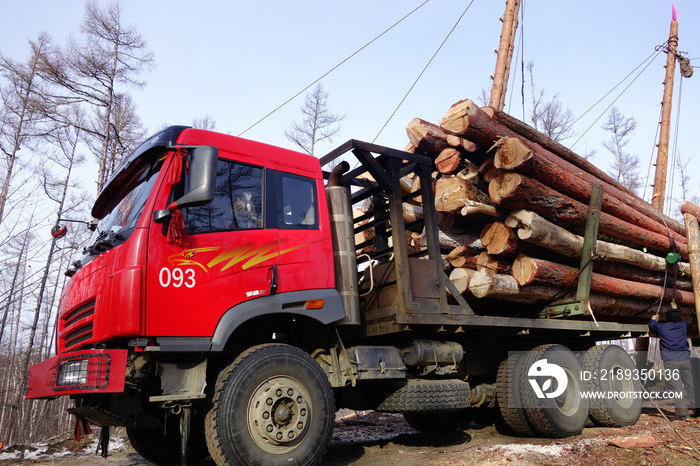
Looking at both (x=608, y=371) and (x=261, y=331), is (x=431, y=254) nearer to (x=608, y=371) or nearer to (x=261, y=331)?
(x=261, y=331)

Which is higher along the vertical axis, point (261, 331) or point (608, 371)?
point (261, 331)

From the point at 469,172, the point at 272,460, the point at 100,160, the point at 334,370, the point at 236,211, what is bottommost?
the point at 272,460

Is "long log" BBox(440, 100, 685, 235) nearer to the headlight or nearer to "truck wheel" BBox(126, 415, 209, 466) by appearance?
"truck wheel" BBox(126, 415, 209, 466)

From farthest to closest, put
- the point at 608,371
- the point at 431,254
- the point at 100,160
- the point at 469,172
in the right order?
the point at 100,160, the point at 608,371, the point at 469,172, the point at 431,254

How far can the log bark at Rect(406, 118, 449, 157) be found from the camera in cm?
684

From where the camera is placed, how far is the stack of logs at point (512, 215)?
6.39 meters

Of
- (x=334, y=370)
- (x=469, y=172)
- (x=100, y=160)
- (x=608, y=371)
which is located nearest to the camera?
(x=334, y=370)

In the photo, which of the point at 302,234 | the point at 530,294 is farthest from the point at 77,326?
the point at 530,294

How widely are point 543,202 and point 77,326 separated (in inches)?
210

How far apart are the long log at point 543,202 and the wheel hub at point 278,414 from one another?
138 inches

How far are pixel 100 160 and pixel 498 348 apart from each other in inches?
520

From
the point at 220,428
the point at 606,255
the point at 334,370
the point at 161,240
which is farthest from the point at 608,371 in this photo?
the point at 161,240

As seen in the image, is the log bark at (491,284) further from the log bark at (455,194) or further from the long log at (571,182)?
the long log at (571,182)

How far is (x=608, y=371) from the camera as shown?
7383 mm
